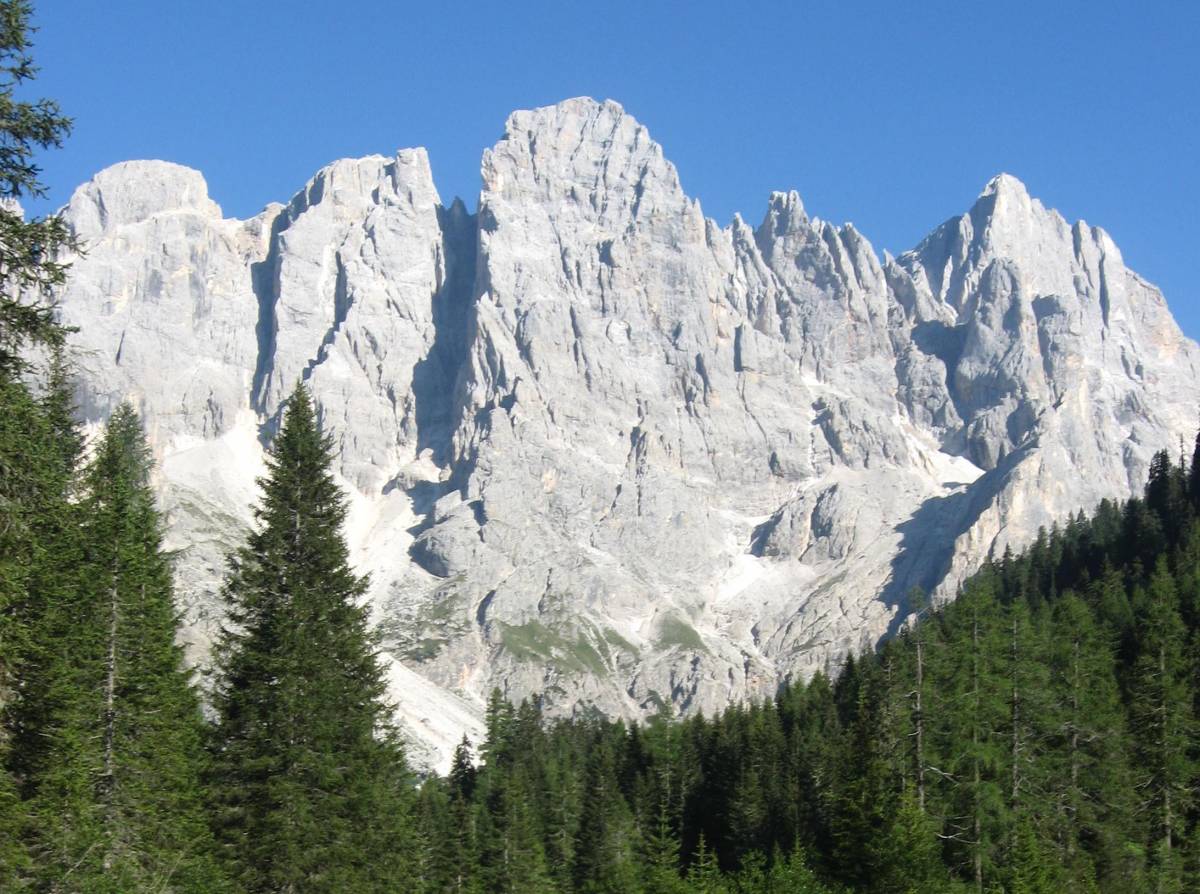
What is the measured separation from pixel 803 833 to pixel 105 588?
5470 centimetres

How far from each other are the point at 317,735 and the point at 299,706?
83 cm

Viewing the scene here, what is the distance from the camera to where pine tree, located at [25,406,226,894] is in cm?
2523

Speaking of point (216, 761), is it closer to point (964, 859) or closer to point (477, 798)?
point (964, 859)

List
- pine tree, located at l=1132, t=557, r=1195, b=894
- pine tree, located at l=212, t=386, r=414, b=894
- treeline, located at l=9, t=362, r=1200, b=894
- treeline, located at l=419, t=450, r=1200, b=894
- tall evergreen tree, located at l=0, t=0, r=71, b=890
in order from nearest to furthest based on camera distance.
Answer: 1. tall evergreen tree, located at l=0, t=0, r=71, b=890
2. treeline, located at l=9, t=362, r=1200, b=894
3. pine tree, located at l=212, t=386, r=414, b=894
4. treeline, located at l=419, t=450, r=1200, b=894
5. pine tree, located at l=1132, t=557, r=1195, b=894

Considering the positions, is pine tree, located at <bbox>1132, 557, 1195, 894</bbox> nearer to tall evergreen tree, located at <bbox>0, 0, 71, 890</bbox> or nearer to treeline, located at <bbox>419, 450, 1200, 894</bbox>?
treeline, located at <bbox>419, 450, 1200, 894</bbox>

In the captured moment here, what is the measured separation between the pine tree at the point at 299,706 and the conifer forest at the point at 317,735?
0.23ft

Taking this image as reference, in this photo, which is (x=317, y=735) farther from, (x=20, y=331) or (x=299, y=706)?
(x=20, y=331)

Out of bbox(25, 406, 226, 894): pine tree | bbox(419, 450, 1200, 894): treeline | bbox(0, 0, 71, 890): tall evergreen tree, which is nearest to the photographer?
bbox(0, 0, 71, 890): tall evergreen tree

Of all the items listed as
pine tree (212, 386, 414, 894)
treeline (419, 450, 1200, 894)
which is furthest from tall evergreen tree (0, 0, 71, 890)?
treeline (419, 450, 1200, 894)

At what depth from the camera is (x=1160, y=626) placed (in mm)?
59312

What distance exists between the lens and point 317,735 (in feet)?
99.3

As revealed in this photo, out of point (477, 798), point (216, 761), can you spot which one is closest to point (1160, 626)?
point (216, 761)

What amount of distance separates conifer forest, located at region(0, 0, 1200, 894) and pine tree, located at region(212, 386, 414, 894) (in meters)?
0.07

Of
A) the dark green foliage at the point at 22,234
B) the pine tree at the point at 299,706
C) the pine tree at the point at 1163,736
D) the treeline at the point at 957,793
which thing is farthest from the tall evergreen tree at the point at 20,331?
the pine tree at the point at 1163,736
